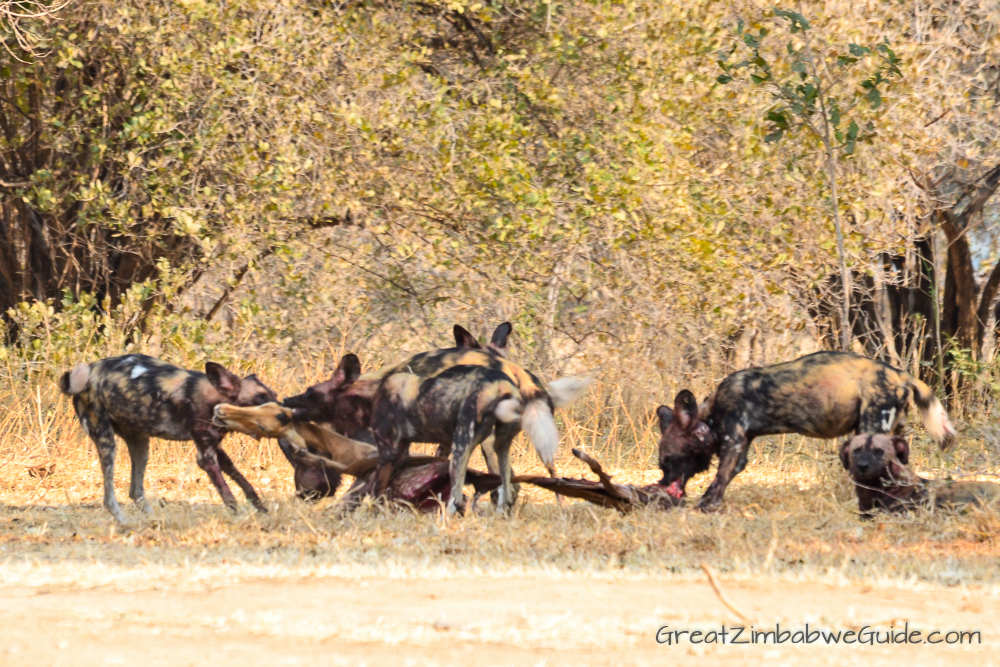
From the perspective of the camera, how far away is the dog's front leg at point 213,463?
6.84m

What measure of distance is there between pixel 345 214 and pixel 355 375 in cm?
414

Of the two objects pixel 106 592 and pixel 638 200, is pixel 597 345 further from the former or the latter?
pixel 106 592

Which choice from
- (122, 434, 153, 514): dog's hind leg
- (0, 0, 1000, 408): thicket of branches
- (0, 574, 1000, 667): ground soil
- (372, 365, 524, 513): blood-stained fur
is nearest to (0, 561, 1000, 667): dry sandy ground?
(0, 574, 1000, 667): ground soil

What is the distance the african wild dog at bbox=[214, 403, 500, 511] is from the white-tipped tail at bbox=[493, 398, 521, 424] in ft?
1.81

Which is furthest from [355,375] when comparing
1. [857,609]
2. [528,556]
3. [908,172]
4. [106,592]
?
[908,172]

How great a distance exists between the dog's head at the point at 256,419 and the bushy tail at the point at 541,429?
138cm

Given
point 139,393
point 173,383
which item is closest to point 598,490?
point 173,383

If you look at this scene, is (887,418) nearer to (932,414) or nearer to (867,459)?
(932,414)

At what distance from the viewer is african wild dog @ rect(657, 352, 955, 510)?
686 centimetres

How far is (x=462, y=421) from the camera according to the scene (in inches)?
253

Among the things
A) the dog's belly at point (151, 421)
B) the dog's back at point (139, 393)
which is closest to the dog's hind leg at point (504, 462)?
the dog's back at point (139, 393)

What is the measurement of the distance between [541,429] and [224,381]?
1.88m

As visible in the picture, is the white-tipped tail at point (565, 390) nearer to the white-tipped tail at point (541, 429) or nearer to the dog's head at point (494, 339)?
the dog's head at point (494, 339)

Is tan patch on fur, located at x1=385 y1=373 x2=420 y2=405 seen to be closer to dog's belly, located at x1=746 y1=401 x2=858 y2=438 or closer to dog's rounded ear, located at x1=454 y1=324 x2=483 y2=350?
dog's rounded ear, located at x1=454 y1=324 x2=483 y2=350
